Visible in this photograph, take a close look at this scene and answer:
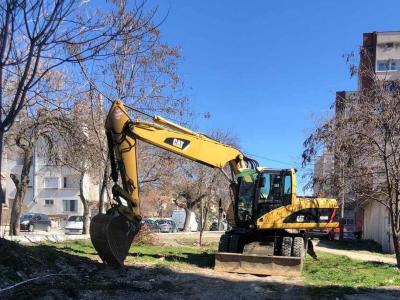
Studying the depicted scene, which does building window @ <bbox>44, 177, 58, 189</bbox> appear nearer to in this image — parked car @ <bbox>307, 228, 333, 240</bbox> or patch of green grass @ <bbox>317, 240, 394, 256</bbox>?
patch of green grass @ <bbox>317, 240, 394, 256</bbox>

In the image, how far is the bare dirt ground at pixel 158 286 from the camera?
33.7ft

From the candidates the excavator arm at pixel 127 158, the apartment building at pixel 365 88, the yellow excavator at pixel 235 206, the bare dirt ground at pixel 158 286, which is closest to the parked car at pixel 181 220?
the apartment building at pixel 365 88

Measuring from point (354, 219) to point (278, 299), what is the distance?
48688mm

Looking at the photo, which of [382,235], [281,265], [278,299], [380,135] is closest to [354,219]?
[382,235]

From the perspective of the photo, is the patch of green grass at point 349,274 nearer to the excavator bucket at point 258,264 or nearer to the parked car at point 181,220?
the excavator bucket at point 258,264

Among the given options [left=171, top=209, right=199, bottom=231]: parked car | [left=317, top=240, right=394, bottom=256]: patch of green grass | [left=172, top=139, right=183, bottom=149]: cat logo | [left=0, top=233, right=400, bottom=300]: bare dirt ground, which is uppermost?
[left=172, top=139, right=183, bottom=149]: cat logo

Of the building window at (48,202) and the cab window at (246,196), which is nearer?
the cab window at (246,196)

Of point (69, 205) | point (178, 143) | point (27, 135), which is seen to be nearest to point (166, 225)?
point (69, 205)

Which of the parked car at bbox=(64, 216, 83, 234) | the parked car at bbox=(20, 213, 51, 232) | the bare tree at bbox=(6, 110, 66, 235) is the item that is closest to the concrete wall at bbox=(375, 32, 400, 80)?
the parked car at bbox=(64, 216, 83, 234)

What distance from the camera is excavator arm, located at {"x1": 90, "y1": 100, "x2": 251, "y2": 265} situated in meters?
13.5

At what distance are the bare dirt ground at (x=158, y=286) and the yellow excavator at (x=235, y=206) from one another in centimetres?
61

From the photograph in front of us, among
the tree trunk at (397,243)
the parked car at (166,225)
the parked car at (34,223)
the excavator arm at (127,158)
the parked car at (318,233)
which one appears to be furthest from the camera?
the parked car at (166,225)

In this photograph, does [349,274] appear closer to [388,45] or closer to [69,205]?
[388,45]

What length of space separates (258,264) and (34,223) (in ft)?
116
